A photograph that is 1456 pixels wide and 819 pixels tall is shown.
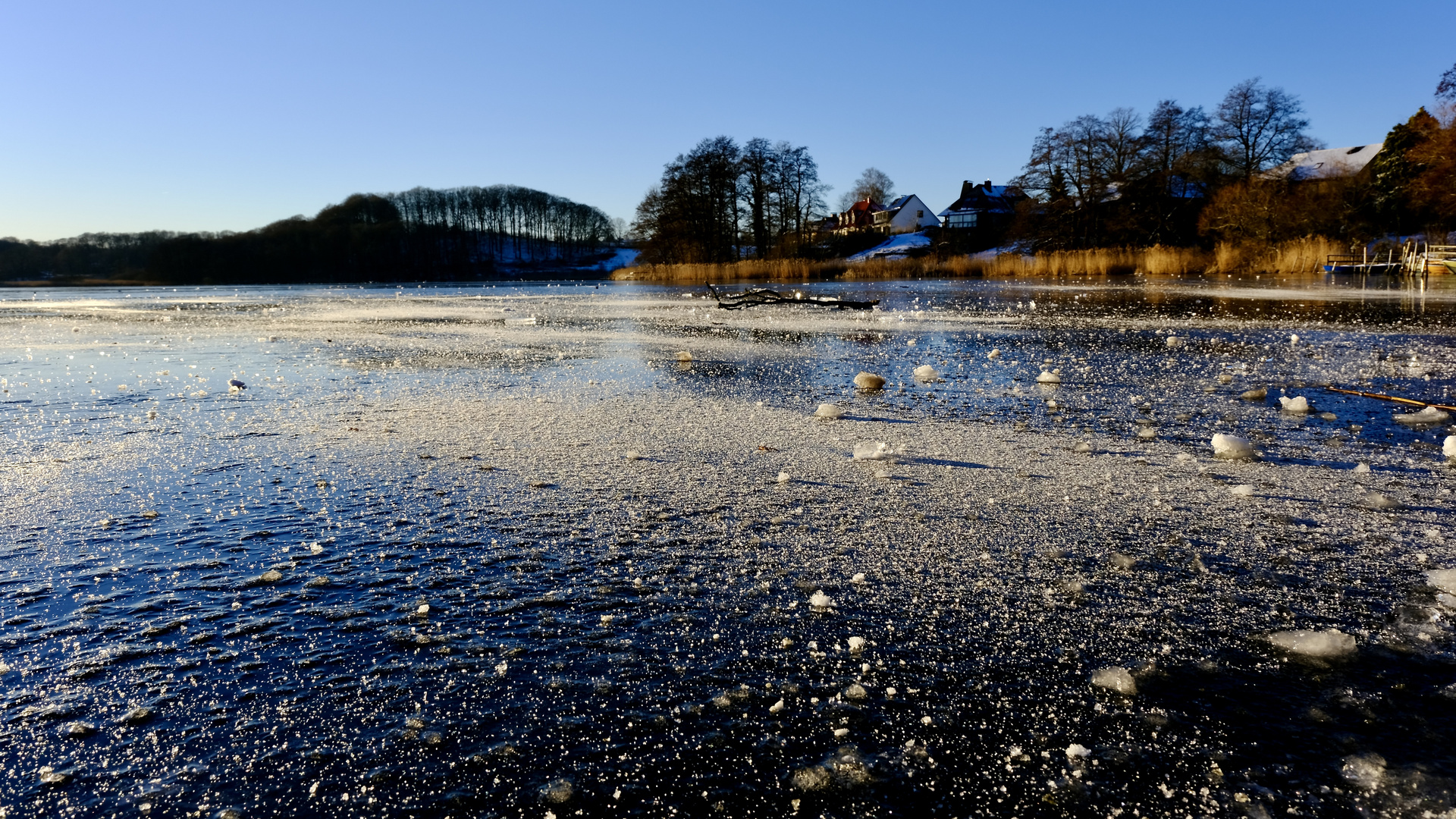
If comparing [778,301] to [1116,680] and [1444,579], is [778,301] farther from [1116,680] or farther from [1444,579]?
[1116,680]

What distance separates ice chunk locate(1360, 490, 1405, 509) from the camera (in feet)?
10.5

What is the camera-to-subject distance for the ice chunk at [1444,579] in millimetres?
2389

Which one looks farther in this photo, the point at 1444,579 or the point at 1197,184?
the point at 1197,184

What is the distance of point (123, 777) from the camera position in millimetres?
1598

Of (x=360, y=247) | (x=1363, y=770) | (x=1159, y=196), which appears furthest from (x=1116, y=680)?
(x=360, y=247)

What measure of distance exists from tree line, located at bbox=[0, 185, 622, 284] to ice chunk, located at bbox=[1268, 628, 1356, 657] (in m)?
95.0

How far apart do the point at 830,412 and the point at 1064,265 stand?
35.6 m

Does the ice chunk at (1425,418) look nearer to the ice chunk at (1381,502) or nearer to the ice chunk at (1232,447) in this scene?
the ice chunk at (1232,447)

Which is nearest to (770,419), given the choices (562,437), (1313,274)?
(562,437)

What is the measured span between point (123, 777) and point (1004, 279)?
3762cm

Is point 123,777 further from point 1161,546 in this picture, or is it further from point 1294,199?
point 1294,199

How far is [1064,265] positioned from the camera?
1447 inches

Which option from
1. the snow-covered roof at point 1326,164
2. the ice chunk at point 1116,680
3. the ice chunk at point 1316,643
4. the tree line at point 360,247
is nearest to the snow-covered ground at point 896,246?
the snow-covered roof at point 1326,164

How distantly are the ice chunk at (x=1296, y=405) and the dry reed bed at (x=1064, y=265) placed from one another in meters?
31.8
